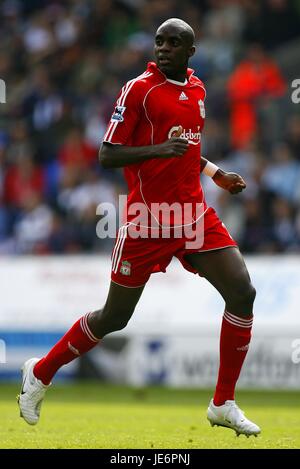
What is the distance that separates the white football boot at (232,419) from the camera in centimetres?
761

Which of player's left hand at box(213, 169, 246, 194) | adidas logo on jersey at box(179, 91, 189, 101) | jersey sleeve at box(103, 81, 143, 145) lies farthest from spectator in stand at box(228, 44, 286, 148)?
jersey sleeve at box(103, 81, 143, 145)

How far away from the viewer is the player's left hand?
7.96 metres

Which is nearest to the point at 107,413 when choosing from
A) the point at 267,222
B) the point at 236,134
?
the point at 267,222

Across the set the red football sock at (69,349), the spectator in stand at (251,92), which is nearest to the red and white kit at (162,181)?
the red football sock at (69,349)

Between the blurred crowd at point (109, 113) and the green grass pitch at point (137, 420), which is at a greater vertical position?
the blurred crowd at point (109, 113)

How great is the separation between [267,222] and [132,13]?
5732 millimetres

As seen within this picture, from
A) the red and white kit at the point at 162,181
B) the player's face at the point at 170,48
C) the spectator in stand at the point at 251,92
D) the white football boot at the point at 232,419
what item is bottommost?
the white football boot at the point at 232,419

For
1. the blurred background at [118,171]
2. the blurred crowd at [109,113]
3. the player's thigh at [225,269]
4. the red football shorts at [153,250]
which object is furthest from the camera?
the blurred crowd at [109,113]

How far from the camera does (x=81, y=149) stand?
1708 cm

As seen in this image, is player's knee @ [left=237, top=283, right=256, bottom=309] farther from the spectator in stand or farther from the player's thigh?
the spectator in stand

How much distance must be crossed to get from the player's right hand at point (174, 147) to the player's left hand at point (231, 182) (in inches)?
32.5

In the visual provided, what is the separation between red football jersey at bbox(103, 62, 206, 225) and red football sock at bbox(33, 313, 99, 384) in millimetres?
838

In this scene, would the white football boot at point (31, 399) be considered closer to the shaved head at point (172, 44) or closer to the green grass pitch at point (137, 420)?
the green grass pitch at point (137, 420)

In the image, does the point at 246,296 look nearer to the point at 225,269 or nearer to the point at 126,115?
the point at 225,269
